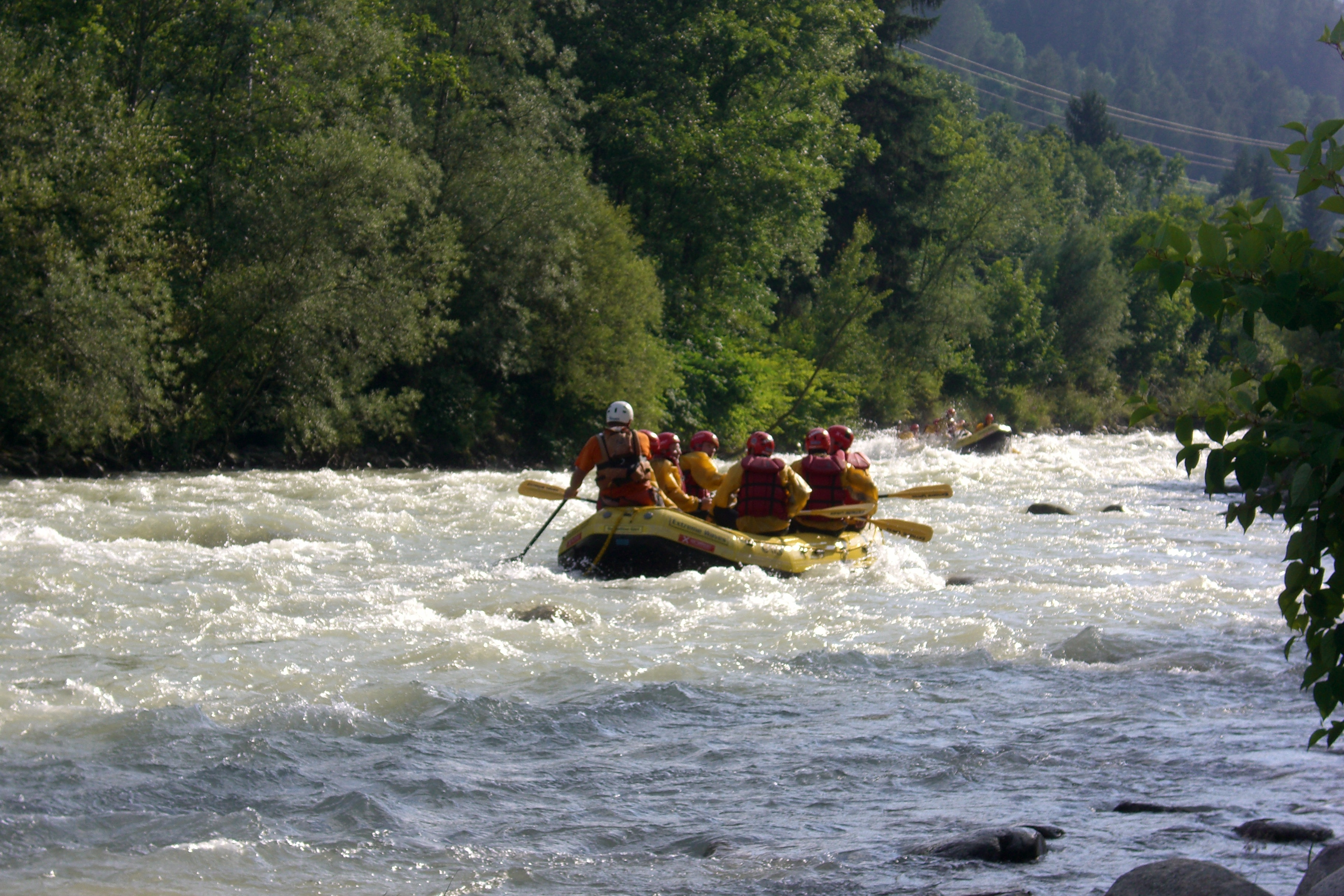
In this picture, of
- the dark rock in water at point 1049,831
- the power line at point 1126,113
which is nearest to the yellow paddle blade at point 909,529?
the dark rock in water at point 1049,831

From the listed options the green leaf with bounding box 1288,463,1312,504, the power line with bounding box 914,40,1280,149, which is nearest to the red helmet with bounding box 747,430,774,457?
the green leaf with bounding box 1288,463,1312,504

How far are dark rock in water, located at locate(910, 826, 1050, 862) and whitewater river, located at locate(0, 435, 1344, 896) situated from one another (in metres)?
0.07

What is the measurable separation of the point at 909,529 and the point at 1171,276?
31.9 ft

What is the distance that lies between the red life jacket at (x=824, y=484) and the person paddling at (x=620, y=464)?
1.61 meters

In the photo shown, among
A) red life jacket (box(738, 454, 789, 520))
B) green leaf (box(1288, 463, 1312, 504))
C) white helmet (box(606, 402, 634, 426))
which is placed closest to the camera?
green leaf (box(1288, 463, 1312, 504))

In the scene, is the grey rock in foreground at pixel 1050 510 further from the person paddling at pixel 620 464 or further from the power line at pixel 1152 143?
the power line at pixel 1152 143

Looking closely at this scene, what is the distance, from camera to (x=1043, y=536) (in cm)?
1475

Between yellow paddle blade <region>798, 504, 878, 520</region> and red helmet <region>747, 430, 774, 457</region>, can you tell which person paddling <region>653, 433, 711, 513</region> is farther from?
yellow paddle blade <region>798, 504, 878, 520</region>

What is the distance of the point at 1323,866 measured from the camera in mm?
3688

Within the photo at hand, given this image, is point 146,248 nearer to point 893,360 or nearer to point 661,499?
point 661,499

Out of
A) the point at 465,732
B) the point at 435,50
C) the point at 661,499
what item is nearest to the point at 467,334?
the point at 435,50

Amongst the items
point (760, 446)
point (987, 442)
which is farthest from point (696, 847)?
point (987, 442)

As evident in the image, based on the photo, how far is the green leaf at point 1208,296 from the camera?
111 inches

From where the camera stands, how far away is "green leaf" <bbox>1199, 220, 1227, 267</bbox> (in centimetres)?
283
